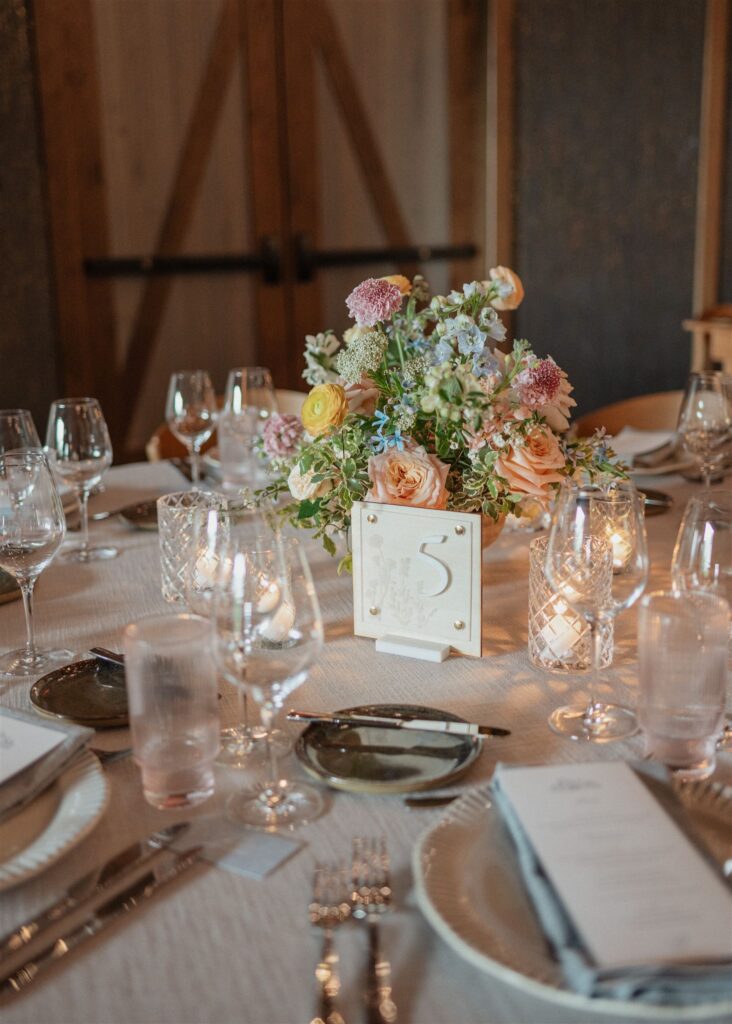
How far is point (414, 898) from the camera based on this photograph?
727 mm

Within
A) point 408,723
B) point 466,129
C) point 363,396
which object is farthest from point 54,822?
point 466,129

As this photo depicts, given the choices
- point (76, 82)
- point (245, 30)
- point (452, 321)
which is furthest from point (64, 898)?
point (245, 30)

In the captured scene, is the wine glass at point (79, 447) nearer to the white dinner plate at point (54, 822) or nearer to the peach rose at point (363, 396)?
the peach rose at point (363, 396)

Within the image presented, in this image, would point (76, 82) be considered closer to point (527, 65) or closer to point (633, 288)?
point (527, 65)

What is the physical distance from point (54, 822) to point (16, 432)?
0.94 m

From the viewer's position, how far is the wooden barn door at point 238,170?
13.3 feet

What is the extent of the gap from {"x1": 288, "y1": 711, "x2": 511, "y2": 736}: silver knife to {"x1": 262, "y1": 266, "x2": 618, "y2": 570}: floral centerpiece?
0.99 feet

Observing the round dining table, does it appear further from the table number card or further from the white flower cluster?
the white flower cluster

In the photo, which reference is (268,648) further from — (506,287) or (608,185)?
(608,185)

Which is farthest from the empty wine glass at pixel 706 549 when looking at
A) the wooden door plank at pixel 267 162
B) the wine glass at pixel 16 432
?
the wooden door plank at pixel 267 162

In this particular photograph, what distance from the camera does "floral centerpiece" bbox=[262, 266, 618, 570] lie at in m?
1.15

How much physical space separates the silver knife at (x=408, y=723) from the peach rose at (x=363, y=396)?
1.40 feet

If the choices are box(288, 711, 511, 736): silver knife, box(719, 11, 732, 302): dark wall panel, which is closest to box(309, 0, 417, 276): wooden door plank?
box(719, 11, 732, 302): dark wall panel

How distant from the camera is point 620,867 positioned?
2.23 ft
